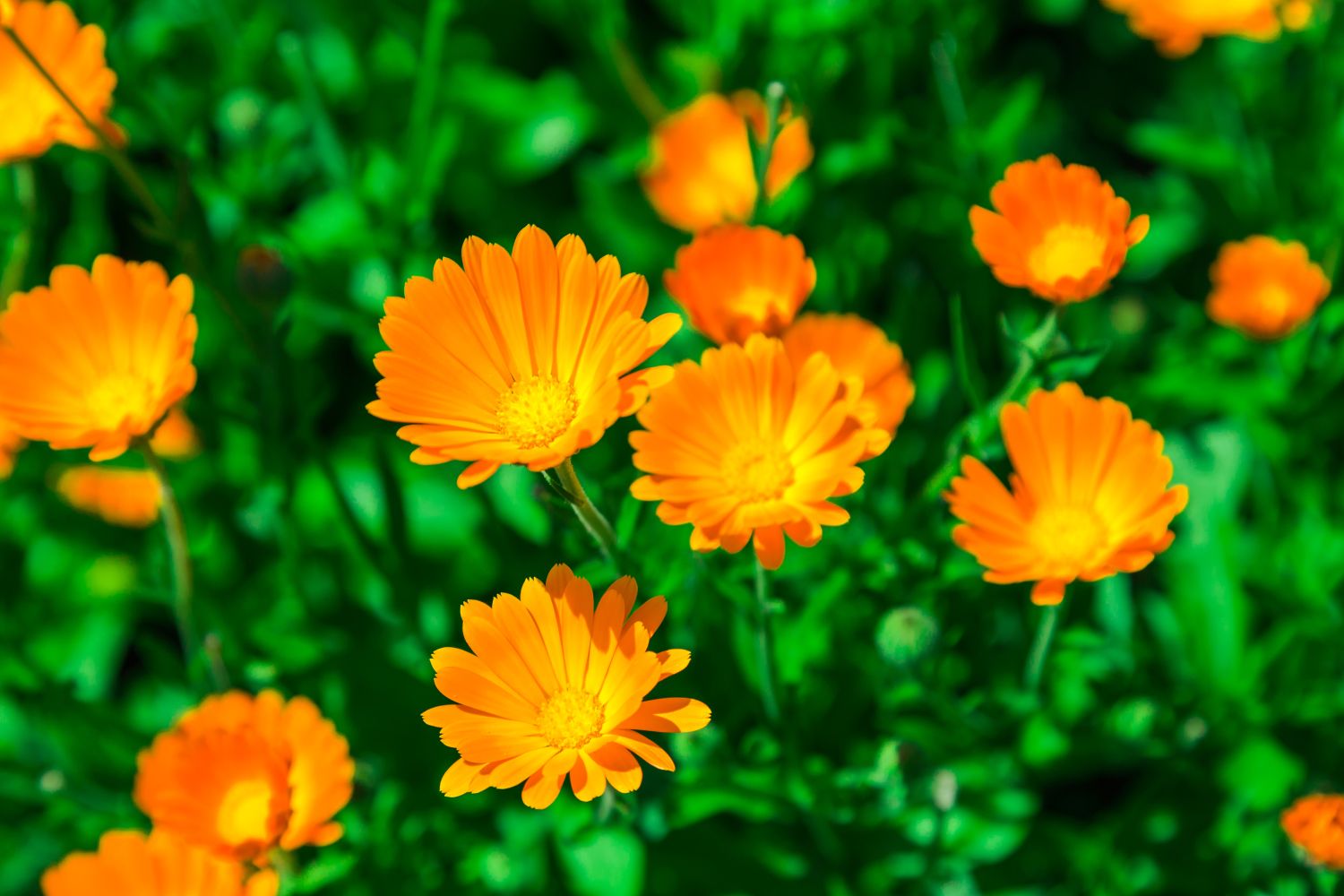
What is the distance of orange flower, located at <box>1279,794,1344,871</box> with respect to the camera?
1.96 metres

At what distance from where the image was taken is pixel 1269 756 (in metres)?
2.48

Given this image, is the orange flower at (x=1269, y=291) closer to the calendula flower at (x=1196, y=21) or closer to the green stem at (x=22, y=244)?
the calendula flower at (x=1196, y=21)

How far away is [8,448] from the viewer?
2.75m

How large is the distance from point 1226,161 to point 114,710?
2875mm

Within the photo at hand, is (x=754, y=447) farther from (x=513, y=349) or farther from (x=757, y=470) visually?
(x=513, y=349)

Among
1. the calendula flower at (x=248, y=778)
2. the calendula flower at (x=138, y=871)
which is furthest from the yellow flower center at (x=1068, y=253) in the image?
the calendula flower at (x=138, y=871)

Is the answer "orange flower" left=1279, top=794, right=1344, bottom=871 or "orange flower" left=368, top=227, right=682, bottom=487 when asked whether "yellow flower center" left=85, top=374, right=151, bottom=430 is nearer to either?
"orange flower" left=368, top=227, right=682, bottom=487

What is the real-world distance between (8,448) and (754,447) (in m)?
1.88

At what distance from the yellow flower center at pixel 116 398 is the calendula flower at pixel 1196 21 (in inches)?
88.7

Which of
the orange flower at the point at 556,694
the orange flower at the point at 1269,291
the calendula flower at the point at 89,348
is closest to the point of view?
the orange flower at the point at 556,694

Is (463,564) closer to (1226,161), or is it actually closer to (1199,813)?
(1199,813)

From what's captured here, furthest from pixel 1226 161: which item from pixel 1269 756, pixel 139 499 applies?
pixel 139 499

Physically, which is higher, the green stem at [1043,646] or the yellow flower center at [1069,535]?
the yellow flower center at [1069,535]

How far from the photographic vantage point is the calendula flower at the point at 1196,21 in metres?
2.79
